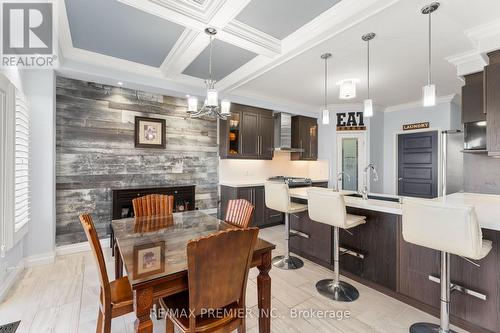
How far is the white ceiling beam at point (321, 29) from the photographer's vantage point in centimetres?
214

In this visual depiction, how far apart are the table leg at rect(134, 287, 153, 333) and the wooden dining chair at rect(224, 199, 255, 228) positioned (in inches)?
43.5

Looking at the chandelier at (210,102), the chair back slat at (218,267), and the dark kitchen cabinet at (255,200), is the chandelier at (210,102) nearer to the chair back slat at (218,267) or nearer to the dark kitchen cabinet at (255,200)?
the chair back slat at (218,267)

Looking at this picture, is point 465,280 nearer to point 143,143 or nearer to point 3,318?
point 3,318

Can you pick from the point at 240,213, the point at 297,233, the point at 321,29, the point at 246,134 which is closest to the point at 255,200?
the point at 246,134

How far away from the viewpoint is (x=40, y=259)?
3086 mm

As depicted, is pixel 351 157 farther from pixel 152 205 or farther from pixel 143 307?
pixel 143 307

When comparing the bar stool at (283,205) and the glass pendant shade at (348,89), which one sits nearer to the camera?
the bar stool at (283,205)

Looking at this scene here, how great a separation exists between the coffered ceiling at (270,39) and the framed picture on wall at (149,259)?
2.13 m

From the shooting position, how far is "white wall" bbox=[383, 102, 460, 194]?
509 centimetres

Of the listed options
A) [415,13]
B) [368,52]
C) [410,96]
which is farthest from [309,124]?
[415,13]

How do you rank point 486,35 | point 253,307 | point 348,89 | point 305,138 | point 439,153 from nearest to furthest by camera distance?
point 253,307
point 486,35
point 348,89
point 439,153
point 305,138

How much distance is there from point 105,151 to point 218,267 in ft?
11.1

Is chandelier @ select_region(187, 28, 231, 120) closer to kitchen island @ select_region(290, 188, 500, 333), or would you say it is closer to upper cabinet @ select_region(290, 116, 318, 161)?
kitchen island @ select_region(290, 188, 500, 333)

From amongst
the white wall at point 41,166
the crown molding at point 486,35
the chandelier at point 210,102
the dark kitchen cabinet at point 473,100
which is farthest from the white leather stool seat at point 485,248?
the white wall at point 41,166
